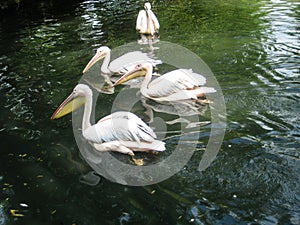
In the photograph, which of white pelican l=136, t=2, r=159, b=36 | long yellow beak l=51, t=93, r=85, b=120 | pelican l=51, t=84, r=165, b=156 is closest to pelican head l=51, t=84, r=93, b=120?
long yellow beak l=51, t=93, r=85, b=120

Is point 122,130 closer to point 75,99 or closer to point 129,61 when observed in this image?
point 75,99

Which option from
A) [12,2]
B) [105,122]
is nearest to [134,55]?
[105,122]

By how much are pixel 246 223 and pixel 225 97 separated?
239cm

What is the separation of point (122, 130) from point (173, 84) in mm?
1393

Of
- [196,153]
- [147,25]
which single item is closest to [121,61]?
[147,25]

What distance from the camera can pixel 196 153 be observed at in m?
3.81

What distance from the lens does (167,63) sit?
677 cm

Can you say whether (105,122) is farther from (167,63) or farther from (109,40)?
(109,40)

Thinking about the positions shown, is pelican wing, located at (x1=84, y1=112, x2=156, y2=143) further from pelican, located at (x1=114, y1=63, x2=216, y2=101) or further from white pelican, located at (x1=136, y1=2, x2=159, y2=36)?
white pelican, located at (x1=136, y1=2, x2=159, y2=36)

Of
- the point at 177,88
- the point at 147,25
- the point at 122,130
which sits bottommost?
the point at 147,25

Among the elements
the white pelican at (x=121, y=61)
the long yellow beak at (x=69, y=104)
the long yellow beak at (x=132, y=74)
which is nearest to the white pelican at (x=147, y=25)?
the white pelican at (x=121, y=61)

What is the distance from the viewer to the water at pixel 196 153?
3.09 meters

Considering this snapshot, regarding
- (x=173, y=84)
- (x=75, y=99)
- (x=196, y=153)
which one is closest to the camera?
(x=196, y=153)

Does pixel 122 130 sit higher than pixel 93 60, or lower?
higher
